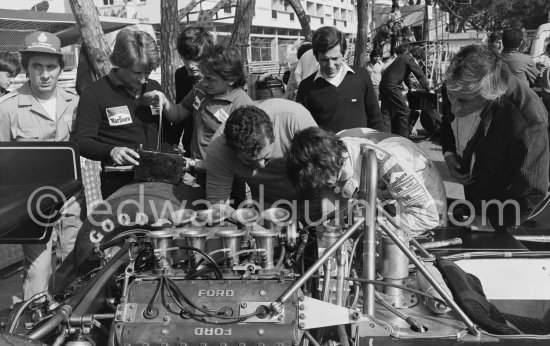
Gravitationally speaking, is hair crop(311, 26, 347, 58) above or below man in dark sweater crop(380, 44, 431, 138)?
above

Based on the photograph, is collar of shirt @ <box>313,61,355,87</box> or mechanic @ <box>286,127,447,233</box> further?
collar of shirt @ <box>313,61,355,87</box>

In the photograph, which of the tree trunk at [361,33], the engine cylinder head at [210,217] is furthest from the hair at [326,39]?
the tree trunk at [361,33]

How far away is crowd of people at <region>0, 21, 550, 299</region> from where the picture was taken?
2738 millimetres

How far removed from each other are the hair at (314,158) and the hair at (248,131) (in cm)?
18

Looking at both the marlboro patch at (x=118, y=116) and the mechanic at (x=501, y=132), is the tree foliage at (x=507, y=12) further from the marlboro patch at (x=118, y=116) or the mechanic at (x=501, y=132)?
the marlboro patch at (x=118, y=116)

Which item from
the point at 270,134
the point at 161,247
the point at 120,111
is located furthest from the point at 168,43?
the point at 161,247

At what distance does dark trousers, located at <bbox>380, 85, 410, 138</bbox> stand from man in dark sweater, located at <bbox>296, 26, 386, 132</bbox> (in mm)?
3474

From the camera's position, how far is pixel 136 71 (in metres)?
3.44

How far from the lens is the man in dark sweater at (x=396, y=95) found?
25.9 ft

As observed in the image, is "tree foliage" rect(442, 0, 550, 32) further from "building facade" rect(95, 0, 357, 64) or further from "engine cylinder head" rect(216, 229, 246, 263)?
→ "engine cylinder head" rect(216, 229, 246, 263)

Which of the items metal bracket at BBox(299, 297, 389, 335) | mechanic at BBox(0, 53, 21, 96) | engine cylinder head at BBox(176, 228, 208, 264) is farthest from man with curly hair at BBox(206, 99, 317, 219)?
mechanic at BBox(0, 53, 21, 96)

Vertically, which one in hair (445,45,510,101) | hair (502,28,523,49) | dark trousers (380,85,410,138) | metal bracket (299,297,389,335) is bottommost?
metal bracket (299,297,389,335)

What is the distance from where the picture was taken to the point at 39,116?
3.53m

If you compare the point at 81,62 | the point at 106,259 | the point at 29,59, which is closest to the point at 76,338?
the point at 106,259
